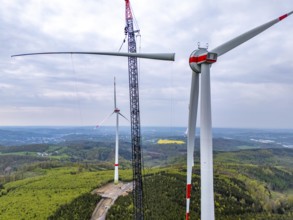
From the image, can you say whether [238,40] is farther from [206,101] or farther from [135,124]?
[135,124]

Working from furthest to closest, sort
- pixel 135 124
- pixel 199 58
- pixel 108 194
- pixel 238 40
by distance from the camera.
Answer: pixel 108 194 < pixel 135 124 < pixel 238 40 < pixel 199 58

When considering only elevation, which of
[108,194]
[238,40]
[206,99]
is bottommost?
[108,194]

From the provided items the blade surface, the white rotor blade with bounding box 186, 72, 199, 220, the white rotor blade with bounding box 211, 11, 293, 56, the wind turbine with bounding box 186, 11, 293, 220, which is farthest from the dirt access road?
the white rotor blade with bounding box 211, 11, 293, 56

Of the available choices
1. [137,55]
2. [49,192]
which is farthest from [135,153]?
[49,192]

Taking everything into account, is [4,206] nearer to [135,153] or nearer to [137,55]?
[135,153]

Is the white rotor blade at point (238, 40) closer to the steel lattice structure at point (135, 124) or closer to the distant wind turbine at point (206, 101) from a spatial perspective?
the distant wind turbine at point (206, 101)

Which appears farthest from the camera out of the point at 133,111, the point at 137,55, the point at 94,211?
the point at 94,211

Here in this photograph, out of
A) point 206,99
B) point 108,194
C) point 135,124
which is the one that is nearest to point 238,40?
point 206,99
